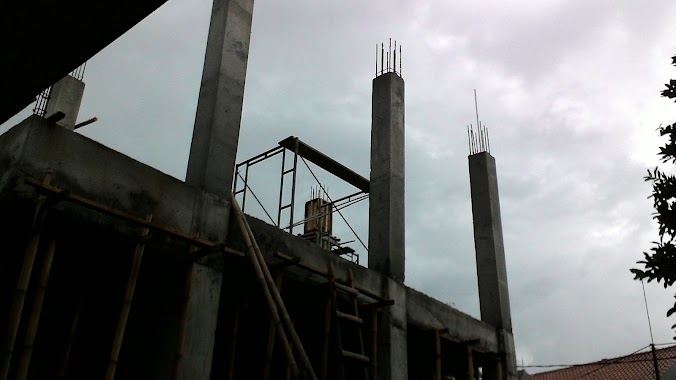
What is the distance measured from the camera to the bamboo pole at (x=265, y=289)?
7.28 metres

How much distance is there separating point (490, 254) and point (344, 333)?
5.03m

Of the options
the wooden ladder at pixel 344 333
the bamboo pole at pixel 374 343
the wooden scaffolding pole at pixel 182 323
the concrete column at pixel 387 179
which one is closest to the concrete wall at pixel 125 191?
the wooden scaffolding pole at pixel 182 323

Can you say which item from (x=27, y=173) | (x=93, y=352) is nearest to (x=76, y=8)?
(x=27, y=173)

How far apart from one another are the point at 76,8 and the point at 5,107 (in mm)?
1112

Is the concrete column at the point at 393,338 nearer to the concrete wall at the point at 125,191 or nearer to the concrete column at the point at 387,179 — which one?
the concrete column at the point at 387,179

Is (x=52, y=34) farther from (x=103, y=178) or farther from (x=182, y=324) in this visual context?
(x=182, y=324)

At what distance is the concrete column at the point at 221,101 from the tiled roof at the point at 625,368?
69.5ft

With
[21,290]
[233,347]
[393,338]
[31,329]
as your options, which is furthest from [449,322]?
[21,290]

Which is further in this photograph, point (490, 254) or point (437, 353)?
point (490, 254)

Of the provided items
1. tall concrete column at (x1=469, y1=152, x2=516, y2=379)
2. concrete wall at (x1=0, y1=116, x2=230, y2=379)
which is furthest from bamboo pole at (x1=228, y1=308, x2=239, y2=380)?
tall concrete column at (x1=469, y1=152, x2=516, y2=379)

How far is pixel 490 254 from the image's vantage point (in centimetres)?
1345

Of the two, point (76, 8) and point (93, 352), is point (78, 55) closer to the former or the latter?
point (76, 8)

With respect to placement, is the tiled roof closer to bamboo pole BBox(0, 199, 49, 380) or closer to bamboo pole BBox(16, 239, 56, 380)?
bamboo pole BBox(16, 239, 56, 380)

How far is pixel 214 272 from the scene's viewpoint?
Answer: 7727mm
